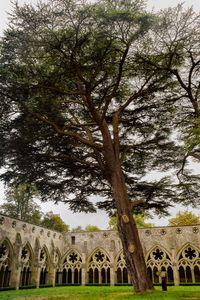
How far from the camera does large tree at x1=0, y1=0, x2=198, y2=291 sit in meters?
6.88

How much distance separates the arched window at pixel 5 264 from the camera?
15.4 m

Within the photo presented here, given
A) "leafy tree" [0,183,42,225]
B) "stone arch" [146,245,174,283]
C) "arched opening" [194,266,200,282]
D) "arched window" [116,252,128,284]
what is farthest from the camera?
"leafy tree" [0,183,42,225]

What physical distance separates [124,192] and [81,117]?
380cm

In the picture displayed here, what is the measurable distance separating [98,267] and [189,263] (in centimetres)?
674

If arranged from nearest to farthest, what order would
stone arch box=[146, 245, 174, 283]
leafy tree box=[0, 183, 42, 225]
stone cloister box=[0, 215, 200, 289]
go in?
stone cloister box=[0, 215, 200, 289]
stone arch box=[146, 245, 174, 283]
leafy tree box=[0, 183, 42, 225]

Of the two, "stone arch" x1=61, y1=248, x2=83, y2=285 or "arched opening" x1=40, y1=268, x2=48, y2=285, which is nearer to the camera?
"arched opening" x1=40, y1=268, x2=48, y2=285

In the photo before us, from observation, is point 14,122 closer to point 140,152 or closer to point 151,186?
point 140,152

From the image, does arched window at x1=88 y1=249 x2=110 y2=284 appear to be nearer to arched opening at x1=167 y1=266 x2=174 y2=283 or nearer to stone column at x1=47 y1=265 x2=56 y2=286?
stone column at x1=47 y1=265 x2=56 y2=286

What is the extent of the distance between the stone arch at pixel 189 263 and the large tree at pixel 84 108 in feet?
34.9

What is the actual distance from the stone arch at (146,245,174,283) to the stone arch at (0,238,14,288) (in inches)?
384

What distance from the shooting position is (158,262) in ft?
64.7

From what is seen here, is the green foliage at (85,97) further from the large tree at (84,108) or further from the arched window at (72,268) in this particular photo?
the arched window at (72,268)

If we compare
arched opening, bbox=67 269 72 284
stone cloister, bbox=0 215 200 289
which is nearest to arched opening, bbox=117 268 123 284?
stone cloister, bbox=0 215 200 289

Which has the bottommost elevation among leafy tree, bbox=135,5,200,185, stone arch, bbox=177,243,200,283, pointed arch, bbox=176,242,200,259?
stone arch, bbox=177,243,200,283
